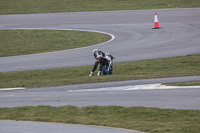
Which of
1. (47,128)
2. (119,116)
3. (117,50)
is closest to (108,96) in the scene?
(119,116)

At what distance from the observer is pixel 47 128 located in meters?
10.2

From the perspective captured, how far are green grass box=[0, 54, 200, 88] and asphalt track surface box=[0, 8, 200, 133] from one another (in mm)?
973

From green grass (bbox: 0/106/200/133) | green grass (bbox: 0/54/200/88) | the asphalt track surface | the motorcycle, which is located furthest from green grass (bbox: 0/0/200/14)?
green grass (bbox: 0/106/200/133)

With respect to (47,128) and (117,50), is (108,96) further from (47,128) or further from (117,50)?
(117,50)

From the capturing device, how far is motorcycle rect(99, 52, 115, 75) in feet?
61.1

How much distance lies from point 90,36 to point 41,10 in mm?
12887

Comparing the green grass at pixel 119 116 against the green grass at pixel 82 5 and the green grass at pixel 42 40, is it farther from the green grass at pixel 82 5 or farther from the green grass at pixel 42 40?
the green grass at pixel 82 5

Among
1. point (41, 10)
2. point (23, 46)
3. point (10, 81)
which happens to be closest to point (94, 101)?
point (10, 81)

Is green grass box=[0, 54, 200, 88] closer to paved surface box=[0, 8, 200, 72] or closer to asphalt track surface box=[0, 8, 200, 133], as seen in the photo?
asphalt track surface box=[0, 8, 200, 133]

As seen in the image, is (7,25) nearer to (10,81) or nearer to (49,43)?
(49,43)

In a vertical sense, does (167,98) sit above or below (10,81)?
above

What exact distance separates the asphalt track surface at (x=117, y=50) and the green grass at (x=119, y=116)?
0.89 metres

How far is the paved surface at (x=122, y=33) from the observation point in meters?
22.5

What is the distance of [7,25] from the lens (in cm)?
3572
